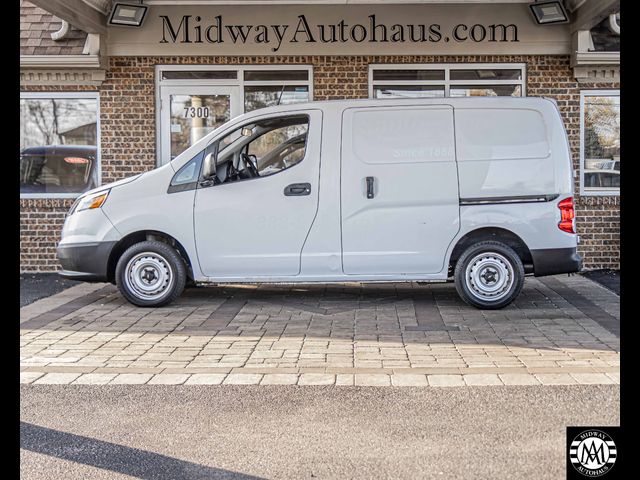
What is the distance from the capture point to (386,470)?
445 cm

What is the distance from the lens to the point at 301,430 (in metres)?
5.13

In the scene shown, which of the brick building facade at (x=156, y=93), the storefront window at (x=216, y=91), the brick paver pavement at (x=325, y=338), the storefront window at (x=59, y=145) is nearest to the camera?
the brick paver pavement at (x=325, y=338)

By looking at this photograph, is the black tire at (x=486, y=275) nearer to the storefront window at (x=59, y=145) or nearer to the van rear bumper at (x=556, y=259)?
the van rear bumper at (x=556, y=259)

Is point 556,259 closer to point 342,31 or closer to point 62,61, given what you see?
point 342,31

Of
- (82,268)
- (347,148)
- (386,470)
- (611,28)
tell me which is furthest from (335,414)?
(611,28)

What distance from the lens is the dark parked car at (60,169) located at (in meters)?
12.9

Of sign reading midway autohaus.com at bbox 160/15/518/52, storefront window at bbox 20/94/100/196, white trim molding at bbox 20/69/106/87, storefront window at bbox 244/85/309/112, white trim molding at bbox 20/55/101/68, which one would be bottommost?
storefront window at bbox 20/94/100/196

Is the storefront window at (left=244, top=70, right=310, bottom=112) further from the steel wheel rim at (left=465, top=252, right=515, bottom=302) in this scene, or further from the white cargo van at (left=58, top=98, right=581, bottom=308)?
the steel wheel rim at (left=465, top=252, right=515, bottom=302)

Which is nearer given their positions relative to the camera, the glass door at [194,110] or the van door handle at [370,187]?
the van door handle at [370,187]

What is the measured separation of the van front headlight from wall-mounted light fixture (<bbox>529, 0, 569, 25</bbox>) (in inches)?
261

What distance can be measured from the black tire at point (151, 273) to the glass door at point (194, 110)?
373cm

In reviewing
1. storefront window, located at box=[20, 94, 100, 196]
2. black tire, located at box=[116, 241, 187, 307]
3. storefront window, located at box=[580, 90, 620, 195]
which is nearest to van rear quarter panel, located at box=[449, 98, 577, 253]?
black tire, located at box=[116, 241, 187, 307]

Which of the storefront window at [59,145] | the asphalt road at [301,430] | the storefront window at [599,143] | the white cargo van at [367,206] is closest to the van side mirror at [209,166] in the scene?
the white cargo van at [367,206]

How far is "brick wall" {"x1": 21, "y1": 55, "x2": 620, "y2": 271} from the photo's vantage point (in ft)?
41.5
